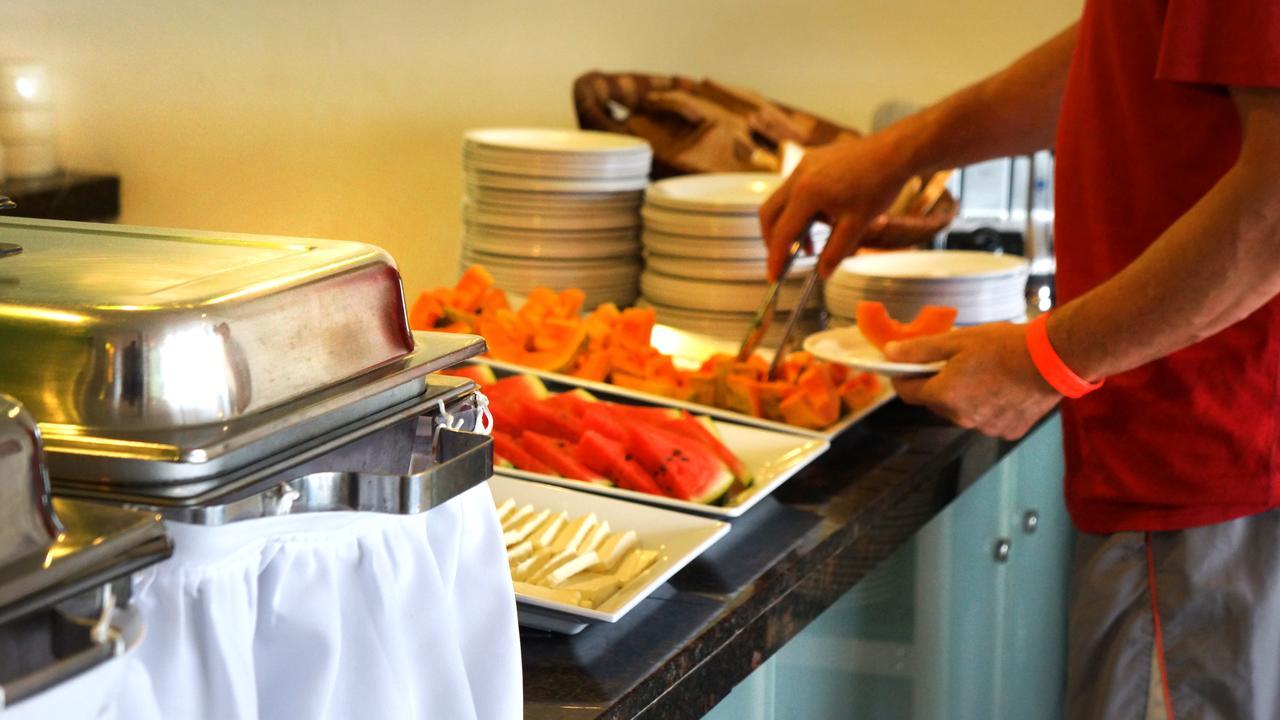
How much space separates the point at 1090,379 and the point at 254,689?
904 millimetres

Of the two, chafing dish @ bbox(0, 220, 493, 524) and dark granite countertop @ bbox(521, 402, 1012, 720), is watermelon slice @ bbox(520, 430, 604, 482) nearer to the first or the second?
dark granite countertop @ bbox(521, 402, 1012, 720)

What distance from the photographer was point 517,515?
3.76 ft

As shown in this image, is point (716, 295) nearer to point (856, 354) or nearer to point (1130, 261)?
point (856, 354)

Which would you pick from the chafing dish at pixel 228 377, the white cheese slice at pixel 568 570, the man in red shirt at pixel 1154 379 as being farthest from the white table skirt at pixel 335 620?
the man in red shirt at pixel 1154 379

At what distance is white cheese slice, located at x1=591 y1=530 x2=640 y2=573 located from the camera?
1.06m

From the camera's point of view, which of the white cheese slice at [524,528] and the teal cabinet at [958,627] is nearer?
the white cheese slice at [524,528]

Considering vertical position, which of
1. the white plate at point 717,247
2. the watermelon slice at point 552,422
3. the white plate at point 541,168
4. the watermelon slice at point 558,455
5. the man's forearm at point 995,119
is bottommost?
the watermelon slice at point 558,455

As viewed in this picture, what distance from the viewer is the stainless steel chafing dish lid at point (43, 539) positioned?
0.46m

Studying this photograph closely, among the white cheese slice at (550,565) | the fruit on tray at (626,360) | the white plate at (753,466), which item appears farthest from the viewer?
the fruit on tray at (626,360)

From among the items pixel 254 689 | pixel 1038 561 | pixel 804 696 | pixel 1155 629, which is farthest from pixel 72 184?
pixel 1038 561

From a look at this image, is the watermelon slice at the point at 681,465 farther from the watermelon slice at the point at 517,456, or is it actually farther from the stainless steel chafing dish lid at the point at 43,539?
the stainless steel chafing dish lid at the point at 43,539

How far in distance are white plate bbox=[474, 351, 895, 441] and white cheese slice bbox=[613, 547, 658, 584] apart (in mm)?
426

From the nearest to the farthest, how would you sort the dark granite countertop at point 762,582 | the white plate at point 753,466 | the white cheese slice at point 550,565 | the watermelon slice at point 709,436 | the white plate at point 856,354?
the dark granite countertop at point 762,582 < the white cheese slice at point 550,565 < the white plate at point 753,466 < the watermelon slice at point 709,436 < the white plate at point 856,354

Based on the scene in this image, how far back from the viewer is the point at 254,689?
1.87 ft
